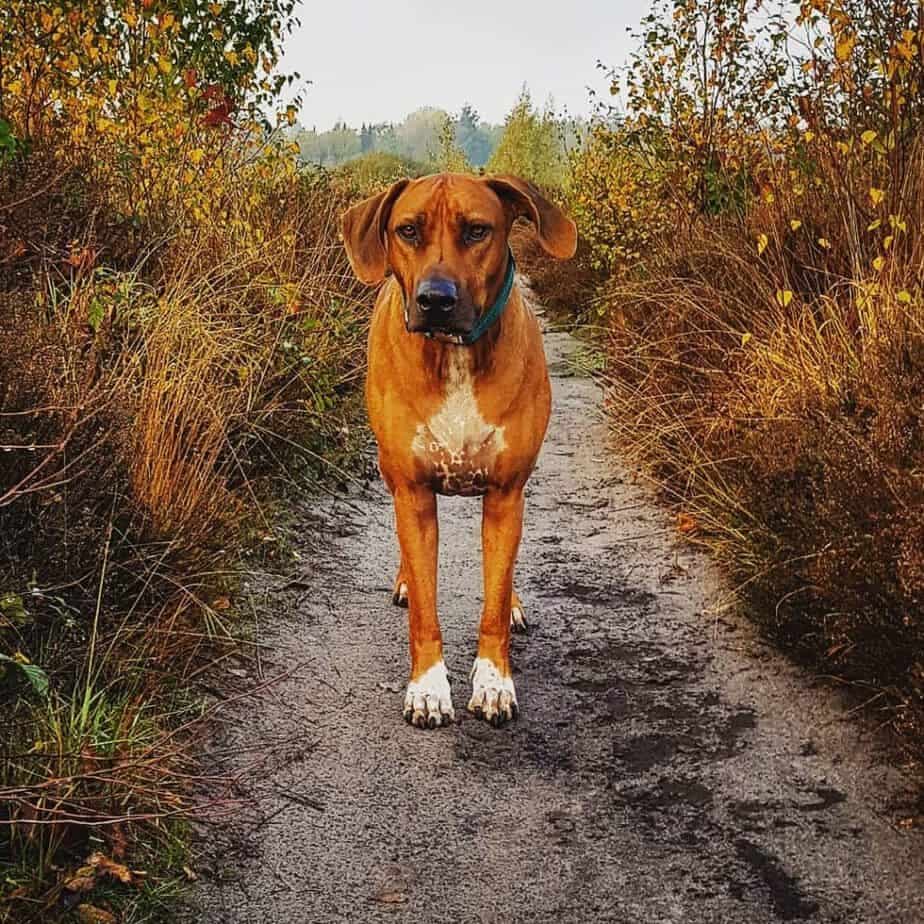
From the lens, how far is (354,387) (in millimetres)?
7590

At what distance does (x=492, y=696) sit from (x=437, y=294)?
1.34m

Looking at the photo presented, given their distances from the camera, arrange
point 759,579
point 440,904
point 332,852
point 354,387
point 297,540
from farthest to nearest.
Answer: point 354,387
point 297,540
point 759,579
point 332,852
point 440,904

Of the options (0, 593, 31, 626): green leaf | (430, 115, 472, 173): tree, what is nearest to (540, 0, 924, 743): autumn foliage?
(0, 593, 31, 626): green leaf

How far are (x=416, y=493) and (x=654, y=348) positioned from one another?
342 centimetres

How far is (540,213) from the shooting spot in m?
3.57

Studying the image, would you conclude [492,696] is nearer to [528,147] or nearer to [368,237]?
[368,237]

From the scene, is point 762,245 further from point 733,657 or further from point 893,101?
point 733,657

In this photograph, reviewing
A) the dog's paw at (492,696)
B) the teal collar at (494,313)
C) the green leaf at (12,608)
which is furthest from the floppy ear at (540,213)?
the green leaf at (12,608)

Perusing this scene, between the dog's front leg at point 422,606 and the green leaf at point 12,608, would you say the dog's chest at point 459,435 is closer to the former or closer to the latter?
the dog's front leg at point 422,606

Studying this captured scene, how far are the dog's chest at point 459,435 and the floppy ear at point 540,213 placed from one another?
0.50 m

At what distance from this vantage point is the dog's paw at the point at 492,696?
3.62 m

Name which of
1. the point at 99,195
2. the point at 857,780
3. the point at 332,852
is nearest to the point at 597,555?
the point at 857,780

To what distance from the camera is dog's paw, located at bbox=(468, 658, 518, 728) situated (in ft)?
11.9

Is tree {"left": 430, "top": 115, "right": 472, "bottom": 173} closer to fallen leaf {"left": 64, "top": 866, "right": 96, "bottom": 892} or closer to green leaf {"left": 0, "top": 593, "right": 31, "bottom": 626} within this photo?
green leaf {"left": 0, "top": 593, "right": 31, "bottom": 626}
